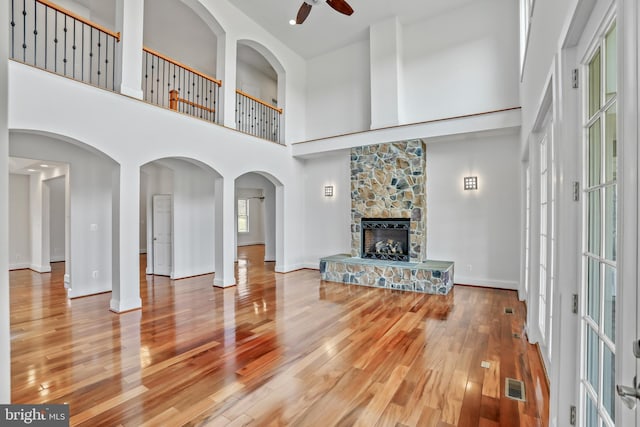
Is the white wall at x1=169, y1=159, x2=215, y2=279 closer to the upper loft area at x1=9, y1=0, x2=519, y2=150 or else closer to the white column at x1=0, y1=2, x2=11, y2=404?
the upper loft area at x1=9, y1=0, x2=519, y2=150

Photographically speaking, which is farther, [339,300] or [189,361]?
[339,300]

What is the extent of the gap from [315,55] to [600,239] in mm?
8152

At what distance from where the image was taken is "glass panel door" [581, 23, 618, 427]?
48.5 inches

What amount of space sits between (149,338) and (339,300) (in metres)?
2.78

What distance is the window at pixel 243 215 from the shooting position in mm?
14227

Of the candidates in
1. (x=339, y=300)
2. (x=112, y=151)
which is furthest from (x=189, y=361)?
(x=112, y=151)

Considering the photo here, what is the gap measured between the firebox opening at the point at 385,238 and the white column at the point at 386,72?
2185 millimetres

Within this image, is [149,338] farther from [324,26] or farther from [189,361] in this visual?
[324,26]

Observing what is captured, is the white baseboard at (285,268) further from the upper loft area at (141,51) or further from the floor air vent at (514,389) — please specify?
the floor air vent at (514,389)

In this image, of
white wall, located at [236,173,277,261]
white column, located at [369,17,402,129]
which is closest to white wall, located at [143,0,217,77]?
white wall, located at [236,173,277,261]

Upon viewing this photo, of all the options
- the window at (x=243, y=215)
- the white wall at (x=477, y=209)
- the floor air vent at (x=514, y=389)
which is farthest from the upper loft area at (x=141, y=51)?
the window at (x=243, y=215)

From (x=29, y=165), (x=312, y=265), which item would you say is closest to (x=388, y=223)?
(x=312, y=265)

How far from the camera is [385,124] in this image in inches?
268

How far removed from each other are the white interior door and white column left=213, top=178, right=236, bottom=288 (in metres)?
1.86
